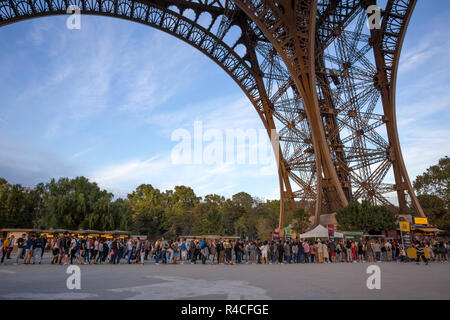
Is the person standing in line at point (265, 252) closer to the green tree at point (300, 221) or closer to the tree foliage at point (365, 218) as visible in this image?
the tree foliage at point (365, 218)

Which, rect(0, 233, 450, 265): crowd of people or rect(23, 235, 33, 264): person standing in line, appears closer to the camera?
rect(23, 235, 33, 264): person standing in line

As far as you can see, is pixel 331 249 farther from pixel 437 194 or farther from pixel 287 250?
pixel 437 194

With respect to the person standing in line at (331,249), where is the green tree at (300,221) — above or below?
above

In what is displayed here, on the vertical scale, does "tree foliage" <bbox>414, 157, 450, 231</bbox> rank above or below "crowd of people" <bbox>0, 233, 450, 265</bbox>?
above

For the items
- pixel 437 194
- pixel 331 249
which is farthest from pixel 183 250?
pixel 437 194

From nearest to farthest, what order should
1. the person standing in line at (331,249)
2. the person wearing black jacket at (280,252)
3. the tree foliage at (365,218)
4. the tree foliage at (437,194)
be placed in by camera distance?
the person wearing black jacket at (280,252)
the person standing in line at (331,249)
the tree foliage at (365,218)
the tree foliage at (437,194)

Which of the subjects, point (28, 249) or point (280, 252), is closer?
point (28, 249)

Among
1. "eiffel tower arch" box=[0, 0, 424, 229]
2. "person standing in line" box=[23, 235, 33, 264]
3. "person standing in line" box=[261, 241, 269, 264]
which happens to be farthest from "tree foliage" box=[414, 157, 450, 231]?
"person standing in line" box=[23, 235, 33, 264]

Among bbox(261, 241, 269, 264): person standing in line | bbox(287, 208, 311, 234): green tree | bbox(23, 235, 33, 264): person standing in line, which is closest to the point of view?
bbox(23, 235, 33, 264): person standing in line

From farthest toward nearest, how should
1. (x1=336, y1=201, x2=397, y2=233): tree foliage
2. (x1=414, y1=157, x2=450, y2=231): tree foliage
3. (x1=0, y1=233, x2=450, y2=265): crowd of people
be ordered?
(x1=414, y1=157, x2=450, y2=231): tree foliage → (x1=336, y1=201, x2=397, y2=233): tree foliage → (x1=0, y1=233, x2=450, y2=265): crowd of people

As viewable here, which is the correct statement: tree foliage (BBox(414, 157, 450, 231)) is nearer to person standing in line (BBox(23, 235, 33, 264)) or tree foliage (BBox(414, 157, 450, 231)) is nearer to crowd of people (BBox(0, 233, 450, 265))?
crowd of people (BBox(0, 233, 450, 265))

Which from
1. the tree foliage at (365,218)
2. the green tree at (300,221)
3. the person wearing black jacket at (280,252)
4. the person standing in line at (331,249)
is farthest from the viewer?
the green tree at (300,221)

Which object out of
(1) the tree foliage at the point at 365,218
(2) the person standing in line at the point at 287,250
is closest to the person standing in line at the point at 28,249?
(2) the person standing in line at the point at 287,250

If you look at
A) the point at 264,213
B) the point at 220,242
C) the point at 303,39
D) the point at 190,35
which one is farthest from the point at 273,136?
the point at 264,213
